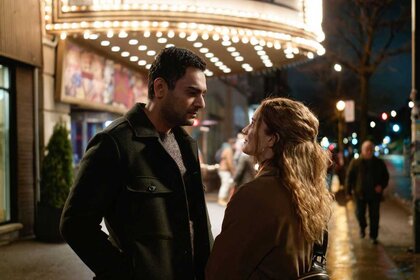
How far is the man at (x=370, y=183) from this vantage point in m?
10.6

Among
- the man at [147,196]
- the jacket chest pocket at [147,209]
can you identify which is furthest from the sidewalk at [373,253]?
the jacket chest pocket at [147,209]

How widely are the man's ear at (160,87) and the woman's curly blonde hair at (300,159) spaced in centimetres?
53

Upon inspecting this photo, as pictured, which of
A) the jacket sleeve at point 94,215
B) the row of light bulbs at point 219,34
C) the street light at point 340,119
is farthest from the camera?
the street light at point 340,119

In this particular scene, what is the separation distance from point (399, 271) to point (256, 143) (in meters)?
6.55

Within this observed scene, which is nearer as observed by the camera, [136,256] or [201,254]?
[136,256]

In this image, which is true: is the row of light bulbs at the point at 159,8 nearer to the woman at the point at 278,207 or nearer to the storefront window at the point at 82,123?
the storefront window at the point at 82,123

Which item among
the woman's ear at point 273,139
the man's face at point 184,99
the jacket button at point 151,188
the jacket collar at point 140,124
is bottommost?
the jacket button at point 151,188

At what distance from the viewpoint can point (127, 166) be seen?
2545 mm

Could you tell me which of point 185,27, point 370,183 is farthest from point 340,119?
point 185,27

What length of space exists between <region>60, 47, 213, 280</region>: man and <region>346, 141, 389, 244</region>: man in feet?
27.6

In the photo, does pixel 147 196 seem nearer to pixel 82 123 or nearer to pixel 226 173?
pixel 82 123

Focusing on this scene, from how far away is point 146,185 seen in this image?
101 inches

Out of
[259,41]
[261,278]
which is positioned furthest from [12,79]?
[261,278]

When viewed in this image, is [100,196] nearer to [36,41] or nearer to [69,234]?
[69,234]
